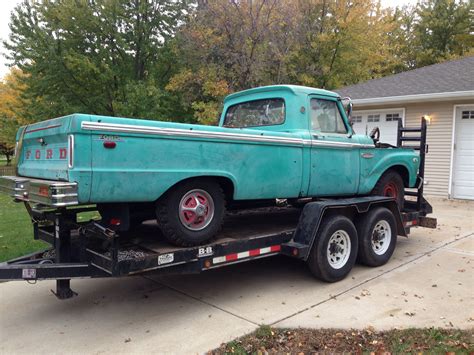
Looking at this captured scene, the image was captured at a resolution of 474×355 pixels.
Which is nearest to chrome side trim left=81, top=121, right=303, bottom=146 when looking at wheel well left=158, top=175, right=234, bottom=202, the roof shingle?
wheel well left=158, top=175, right=234, bottom=202

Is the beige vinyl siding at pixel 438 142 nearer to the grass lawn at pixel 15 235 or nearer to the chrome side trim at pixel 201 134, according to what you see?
the chrome side trim at pixel 201 134

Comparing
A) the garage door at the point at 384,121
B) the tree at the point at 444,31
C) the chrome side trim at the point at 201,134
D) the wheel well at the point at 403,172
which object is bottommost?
the wheel well at the point at 403,172

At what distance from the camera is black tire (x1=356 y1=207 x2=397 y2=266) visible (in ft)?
19.5

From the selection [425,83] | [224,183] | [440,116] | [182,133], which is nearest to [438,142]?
[440,116]

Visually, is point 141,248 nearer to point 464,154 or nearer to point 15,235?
point 15,235

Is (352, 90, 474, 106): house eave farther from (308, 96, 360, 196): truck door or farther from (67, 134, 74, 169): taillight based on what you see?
(67, 134, 74, 169): taillight

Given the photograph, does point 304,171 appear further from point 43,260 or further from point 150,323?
point 43,260

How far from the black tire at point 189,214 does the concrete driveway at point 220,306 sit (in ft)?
2.97

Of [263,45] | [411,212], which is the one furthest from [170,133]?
[263,45]

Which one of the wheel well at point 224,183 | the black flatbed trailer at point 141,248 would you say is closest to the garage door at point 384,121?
the black flatbed trailer at point 141,248

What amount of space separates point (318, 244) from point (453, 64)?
13.6 metres

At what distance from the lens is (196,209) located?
4309mm

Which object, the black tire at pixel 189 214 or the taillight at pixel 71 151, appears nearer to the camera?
the taillight at pixel 71 151

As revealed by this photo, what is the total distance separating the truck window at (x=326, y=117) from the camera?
18.7 ft
